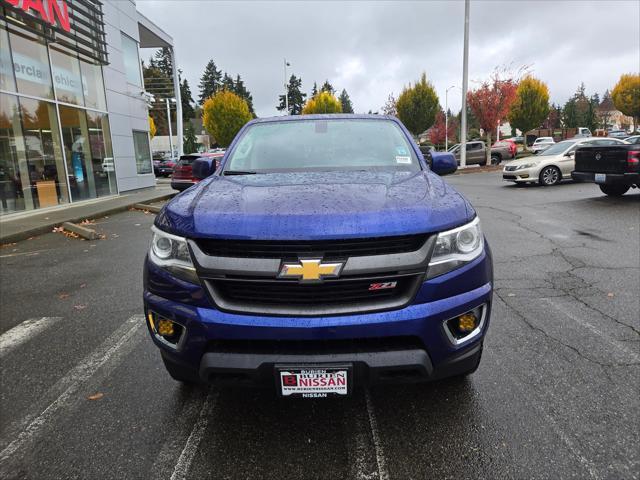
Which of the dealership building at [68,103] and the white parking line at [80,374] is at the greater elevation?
the dealership building at [68,103]

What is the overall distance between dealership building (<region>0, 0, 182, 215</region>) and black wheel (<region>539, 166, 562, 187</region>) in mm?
15152

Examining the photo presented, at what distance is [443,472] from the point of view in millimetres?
2111

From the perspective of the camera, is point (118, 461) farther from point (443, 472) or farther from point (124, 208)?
point (124, 208)

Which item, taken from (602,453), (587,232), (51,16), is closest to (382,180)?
(602,453)

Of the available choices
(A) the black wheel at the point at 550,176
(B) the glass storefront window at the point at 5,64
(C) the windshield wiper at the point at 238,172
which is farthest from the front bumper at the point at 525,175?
(B) the glass storefront window at the point at 5,64

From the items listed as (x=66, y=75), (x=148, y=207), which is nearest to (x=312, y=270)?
(x=148, y=207)

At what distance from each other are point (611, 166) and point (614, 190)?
1567 millimetres

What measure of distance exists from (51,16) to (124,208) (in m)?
5.58

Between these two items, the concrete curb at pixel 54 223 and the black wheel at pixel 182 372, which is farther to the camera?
the concrete curb at pixel 54 223

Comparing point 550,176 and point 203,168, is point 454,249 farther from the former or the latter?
point 550,176

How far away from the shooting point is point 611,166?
10.3 metres

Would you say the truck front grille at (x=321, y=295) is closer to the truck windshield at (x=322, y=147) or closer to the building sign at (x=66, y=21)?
the truck windshield at (x=322, y=147)

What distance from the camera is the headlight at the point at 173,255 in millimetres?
2145

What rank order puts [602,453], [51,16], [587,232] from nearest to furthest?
1. [602,453]
2. [587,232]
3. [51,16]
